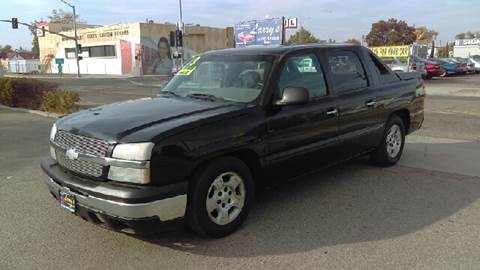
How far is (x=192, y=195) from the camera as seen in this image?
12.7ft

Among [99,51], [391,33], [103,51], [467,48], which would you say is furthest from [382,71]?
[391,33]

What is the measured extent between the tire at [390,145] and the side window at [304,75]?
1654 mm

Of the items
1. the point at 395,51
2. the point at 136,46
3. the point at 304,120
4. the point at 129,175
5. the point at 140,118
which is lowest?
the point at 129,175

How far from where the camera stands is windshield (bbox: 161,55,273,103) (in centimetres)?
469

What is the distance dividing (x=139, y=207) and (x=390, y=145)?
165 inches

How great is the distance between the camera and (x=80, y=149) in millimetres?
3930

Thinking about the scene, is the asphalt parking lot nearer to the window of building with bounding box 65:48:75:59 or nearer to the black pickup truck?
A: the black pickup truck

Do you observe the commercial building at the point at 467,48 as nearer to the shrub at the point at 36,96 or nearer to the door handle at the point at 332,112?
the shrub at the point at 36,96

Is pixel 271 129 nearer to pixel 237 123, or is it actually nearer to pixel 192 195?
pixel 237 123

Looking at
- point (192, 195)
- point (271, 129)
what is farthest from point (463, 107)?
point (192, 195)

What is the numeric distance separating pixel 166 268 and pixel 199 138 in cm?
106

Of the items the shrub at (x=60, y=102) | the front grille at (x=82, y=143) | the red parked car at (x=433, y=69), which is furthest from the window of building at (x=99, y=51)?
the front grille at (x=82, y=143)

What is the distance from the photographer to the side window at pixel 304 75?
483cm

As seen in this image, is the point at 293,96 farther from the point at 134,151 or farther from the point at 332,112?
the point at 134,151
